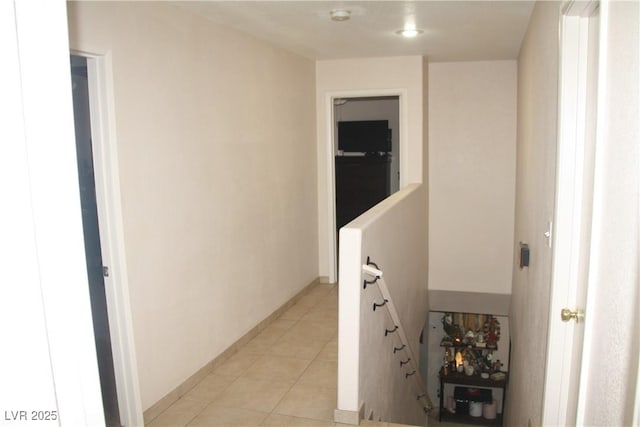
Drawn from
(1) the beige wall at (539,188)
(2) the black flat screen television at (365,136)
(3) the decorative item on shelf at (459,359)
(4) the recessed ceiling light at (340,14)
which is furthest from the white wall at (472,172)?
(4) the recessed ceiling light at (340,14)

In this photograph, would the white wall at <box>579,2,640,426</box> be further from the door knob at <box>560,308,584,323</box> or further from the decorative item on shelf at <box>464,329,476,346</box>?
the decorative item on shelf at <box>464,329,476,346</box>

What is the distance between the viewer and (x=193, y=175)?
3393 millimetres

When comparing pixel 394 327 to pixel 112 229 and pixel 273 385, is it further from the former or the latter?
pixel 112 229

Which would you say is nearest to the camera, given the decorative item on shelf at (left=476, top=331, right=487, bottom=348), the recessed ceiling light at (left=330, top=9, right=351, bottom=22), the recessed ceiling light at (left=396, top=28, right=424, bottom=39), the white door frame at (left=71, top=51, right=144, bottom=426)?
the white door frame at (left=71, top=51, right=144, bottom=426)

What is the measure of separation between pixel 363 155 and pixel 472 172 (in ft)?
9.30

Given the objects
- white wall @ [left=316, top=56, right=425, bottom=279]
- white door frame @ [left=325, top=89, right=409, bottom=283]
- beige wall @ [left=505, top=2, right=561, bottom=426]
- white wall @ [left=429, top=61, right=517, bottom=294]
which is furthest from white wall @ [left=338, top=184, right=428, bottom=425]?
beige wall @ [left=505, top=2, right=561, bottom=426]

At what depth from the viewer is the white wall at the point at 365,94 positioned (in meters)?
5.52

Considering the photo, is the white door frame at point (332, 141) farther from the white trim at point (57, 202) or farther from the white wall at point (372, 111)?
the white trim at point (57, 202)

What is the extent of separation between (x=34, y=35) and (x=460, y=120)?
19.2 feet

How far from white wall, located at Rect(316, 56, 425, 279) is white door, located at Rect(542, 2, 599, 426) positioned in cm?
342

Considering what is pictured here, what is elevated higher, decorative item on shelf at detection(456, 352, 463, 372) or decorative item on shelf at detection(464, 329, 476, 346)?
decorative item on shelf at detection(464, 329, 476, 346)

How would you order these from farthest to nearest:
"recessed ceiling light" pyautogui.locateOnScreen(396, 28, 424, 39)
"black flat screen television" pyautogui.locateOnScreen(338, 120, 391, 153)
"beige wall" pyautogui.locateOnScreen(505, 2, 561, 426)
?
"black flat screen television" pyautogui.locateOnScreen(338, 120, 391, 153)
"recessed ceiling light" pyautogui.locateOnScreen(396, 28, 424, 39)
"beige wall" pyautogui.locateOnScreen(505, 2, 561, 426)

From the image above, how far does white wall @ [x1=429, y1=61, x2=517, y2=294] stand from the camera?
19.5 feet

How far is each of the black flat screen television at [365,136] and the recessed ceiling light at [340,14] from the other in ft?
16.6
